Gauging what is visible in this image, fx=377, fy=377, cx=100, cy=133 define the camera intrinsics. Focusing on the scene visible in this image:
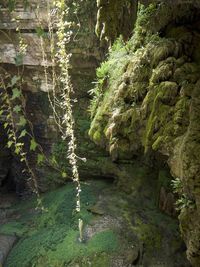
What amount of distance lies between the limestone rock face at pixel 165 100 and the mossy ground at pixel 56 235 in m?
2.93

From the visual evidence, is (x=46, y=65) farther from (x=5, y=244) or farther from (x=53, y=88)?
(x=5, y=244)

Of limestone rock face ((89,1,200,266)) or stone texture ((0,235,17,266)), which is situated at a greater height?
limestone rock face ((89,1,200,266))

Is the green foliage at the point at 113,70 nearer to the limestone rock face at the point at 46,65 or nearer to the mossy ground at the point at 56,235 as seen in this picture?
the mossy ground at the point at 56,235

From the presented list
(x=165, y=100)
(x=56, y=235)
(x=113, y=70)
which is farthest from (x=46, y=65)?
(x=165, y=100)

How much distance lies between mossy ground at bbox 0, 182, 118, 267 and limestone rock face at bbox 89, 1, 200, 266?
116 inches

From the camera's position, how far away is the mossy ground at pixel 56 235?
23.7 ft

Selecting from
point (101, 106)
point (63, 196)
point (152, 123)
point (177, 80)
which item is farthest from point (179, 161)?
point (63, 196)

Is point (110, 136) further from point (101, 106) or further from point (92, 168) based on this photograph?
point (92, 168)

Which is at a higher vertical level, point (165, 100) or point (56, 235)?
point (165, 100)

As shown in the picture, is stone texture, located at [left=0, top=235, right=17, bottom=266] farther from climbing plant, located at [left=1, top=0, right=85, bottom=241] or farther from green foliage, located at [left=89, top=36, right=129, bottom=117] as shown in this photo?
green foliage, located at [left=89, top=36, right=129, bottom=117]

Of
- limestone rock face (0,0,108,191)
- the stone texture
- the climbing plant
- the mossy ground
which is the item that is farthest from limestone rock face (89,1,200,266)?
the stone texture

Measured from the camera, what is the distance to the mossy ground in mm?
7234

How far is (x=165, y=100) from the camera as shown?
12.7 ft

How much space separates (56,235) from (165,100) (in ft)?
16.5
